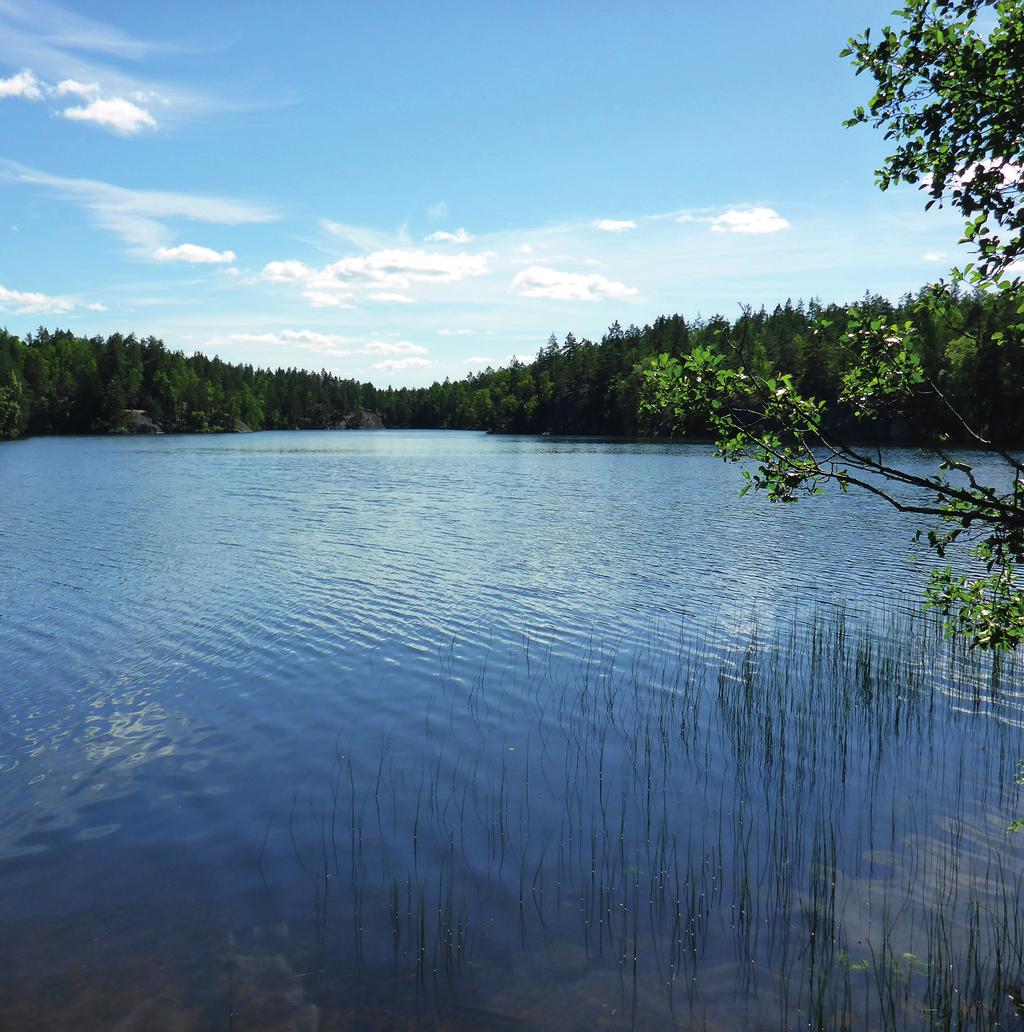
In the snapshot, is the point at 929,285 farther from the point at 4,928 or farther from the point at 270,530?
the point at 270,530

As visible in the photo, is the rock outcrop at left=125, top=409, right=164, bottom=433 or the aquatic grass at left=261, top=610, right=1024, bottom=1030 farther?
the rock outcrop at left=125, top=409, right=164, bottom=433

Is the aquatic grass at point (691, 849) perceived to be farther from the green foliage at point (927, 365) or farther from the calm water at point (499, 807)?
the green foliage at point (927, 365)

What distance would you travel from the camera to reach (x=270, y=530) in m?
39.2

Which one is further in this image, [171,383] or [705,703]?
[171,383]

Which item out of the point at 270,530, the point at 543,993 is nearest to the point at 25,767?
the point at 543,993

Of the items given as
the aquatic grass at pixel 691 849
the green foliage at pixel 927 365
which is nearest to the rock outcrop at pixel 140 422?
the aquatic grass at pixel 691 849

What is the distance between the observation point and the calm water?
782 cm

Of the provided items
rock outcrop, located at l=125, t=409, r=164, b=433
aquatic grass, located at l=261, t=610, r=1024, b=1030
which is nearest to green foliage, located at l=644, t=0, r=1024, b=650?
aquatic grass, located at l=261, t=610, r=1024, b=1030

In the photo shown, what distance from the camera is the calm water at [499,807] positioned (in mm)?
7816

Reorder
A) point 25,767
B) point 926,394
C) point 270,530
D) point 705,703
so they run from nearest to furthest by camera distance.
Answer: point 926,394 → point 25,767 → point 705,703 → point 270,530

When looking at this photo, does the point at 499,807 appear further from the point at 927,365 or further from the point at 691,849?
the point at 927,365

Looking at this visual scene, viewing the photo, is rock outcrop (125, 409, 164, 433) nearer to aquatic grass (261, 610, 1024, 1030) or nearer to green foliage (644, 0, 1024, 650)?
aquatic grass (261, 610, 1024, 1030)

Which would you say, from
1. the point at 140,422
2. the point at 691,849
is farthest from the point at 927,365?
the point at 140,422

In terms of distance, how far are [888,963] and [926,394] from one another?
5.91 metres
